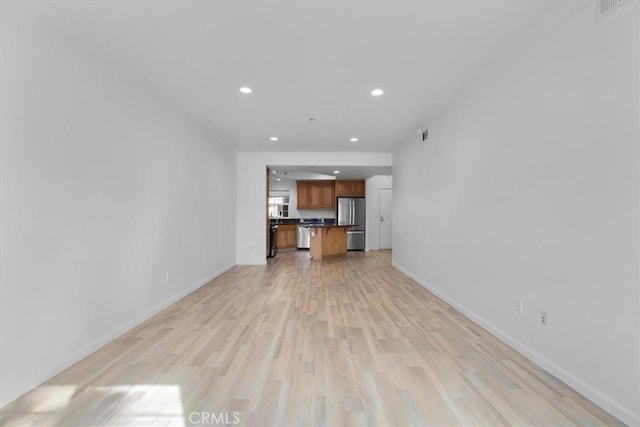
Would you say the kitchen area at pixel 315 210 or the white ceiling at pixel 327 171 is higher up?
the white ceiling at pixel 327 171

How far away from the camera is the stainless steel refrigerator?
8922 millimetres

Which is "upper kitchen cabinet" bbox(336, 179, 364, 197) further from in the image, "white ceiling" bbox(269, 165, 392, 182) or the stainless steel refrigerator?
"white ceiling" bbox(269, 165, 392, 182)

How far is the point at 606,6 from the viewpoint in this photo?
1.60 meters

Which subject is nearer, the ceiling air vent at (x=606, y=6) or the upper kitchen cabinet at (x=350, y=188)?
the ceiling air vent at (x=606, y=6)

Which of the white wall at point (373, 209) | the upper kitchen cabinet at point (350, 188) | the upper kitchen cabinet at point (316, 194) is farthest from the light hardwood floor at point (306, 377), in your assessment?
the upper kitchen cabinet at point (316, 194)

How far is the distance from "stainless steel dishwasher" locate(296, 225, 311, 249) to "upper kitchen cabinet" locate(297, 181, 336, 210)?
0.83 meters

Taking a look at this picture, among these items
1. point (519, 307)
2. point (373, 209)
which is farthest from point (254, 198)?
point (519, 307)

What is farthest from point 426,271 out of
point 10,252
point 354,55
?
point 10,252

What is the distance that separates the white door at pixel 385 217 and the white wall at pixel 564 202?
5.97m

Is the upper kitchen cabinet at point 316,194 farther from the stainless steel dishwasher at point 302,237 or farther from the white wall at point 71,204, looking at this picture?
the white wall at point 71,204

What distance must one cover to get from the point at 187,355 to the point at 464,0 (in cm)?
313

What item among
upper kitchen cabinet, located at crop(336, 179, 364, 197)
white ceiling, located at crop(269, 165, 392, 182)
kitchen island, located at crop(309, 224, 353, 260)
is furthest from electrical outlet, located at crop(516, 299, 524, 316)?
upper kitchen cabinet, located at crop(336, 179, 364, 197)

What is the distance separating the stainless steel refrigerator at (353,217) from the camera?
8922mm

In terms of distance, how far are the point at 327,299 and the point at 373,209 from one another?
18.5 feet
